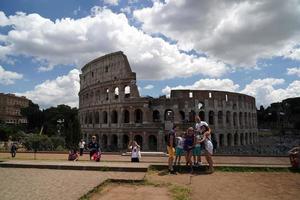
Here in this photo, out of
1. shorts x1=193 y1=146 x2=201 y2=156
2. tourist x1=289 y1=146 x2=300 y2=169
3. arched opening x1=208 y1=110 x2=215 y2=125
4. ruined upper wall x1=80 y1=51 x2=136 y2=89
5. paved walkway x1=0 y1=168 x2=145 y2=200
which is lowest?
paved walkway x1=0 y1=168 x2=145 y2=200

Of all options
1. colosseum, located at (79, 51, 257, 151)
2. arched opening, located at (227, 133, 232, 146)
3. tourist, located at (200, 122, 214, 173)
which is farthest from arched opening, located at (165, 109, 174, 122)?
tourist, located at (200, 122, 214, 173)

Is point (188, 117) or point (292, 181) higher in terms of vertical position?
point (188, 117)

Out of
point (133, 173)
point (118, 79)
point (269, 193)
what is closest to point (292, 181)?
point (269, 193)

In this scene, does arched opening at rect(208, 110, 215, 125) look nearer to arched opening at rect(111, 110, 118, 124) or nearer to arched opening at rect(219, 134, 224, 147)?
arched opening at rect(219, 134, 224, 147)

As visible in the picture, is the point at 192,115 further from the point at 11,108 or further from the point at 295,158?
the point at 11,108

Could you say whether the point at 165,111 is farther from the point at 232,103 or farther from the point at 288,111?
the point at 288,111

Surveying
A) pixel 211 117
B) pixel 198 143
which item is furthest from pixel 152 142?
pixel 198 143
